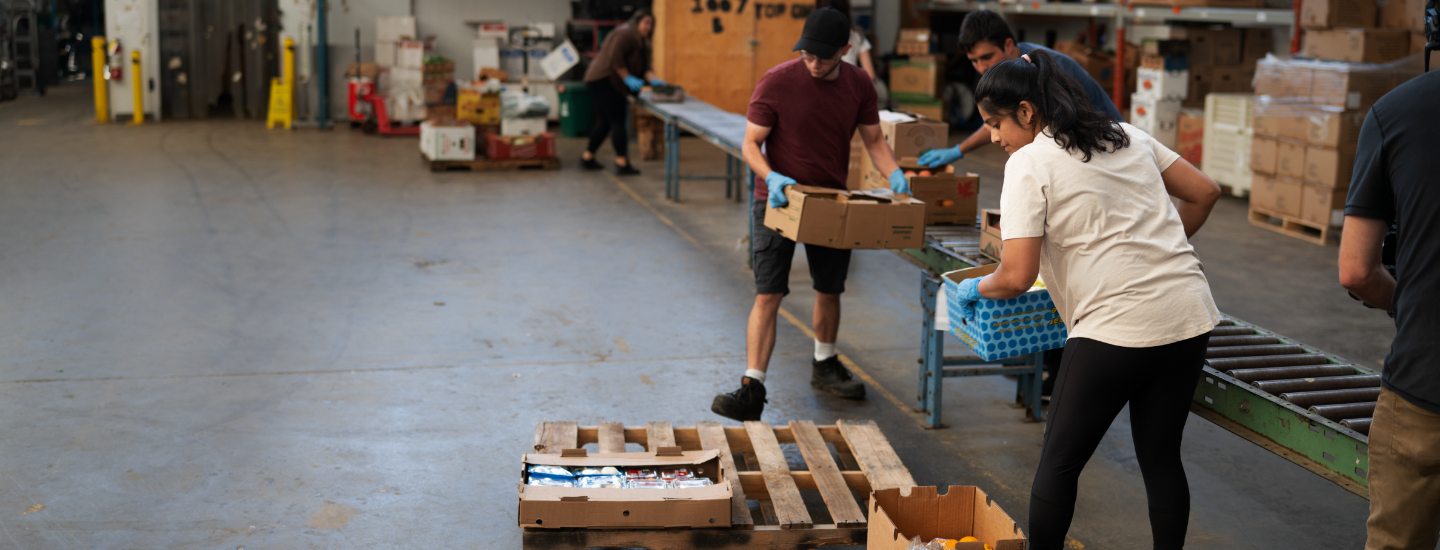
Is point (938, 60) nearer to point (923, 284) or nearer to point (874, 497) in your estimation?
point (923, 284)

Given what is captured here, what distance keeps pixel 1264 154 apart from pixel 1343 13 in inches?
46.0

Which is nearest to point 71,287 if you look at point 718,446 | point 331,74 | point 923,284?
point 718,446

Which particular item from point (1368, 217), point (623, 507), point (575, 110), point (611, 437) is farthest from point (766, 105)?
point (575, 110)

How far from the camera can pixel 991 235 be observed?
4.21 metres

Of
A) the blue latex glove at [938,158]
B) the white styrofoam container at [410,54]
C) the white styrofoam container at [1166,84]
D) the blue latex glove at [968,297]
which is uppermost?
the white styrofoam container at [410,54]

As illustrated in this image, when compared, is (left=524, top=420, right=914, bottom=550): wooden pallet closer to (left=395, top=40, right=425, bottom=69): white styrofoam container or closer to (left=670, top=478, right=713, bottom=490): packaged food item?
(left=670, top=478, right=713, bottom=490): packaged food item

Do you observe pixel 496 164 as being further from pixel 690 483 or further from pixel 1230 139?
pixel 690 483

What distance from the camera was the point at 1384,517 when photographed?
87.7 inches

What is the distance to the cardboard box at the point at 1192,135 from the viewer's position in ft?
34.2

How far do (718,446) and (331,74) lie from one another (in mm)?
12986

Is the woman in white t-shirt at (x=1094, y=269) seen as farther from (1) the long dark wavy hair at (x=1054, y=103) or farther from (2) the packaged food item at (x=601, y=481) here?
(2) the packaged food item at (x=601, y=481)

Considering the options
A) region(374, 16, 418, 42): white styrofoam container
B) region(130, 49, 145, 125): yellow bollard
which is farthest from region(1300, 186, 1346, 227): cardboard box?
region(130, 49, 145, 125): yellow bollard

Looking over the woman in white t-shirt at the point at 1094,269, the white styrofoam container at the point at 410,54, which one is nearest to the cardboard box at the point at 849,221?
the woman in white t-shirt at the point at 1094,269

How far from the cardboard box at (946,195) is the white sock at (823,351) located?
726mm
